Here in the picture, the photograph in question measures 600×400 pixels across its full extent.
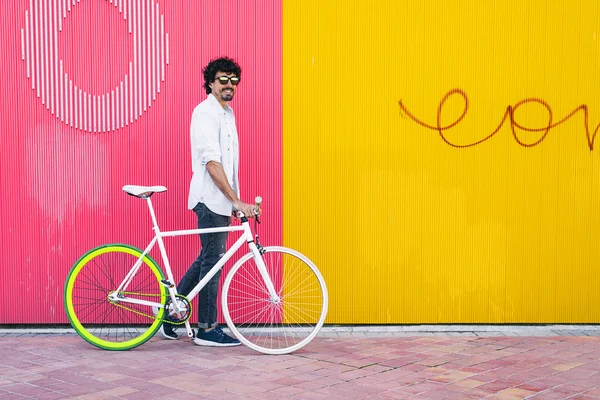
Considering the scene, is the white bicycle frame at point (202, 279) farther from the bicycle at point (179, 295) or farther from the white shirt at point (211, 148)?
the white shirt at point (211, 148)

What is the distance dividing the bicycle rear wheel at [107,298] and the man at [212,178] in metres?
0.29

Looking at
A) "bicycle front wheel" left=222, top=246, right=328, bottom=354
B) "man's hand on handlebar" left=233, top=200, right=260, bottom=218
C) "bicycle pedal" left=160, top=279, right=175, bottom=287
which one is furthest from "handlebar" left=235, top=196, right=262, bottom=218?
"bicycle pedal" left=160, top=279, right=175, bottom=287

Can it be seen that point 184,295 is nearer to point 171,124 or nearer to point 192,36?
point 171,124

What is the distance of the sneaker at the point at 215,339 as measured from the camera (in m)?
5.16

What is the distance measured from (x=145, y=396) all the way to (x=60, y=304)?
1987 millimetres

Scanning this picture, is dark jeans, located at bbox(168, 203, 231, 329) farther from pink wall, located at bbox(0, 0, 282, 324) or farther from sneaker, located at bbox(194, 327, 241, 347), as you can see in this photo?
pink wall, located at bbox(0, 0, 282, 324)

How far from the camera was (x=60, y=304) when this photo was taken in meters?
5.65

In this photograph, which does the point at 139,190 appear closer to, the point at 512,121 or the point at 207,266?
the point at 207,266

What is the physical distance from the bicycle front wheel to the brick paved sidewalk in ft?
0.82

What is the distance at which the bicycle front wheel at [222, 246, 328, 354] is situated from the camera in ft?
17.5

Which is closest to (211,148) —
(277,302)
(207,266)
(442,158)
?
(207,266)

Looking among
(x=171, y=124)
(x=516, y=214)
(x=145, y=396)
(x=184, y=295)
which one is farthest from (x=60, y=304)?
(x=516, y=214)

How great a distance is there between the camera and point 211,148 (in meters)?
4.98

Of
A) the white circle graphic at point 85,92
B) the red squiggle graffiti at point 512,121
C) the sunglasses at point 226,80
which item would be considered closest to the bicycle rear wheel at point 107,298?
the white circle graphic at point 85,92
